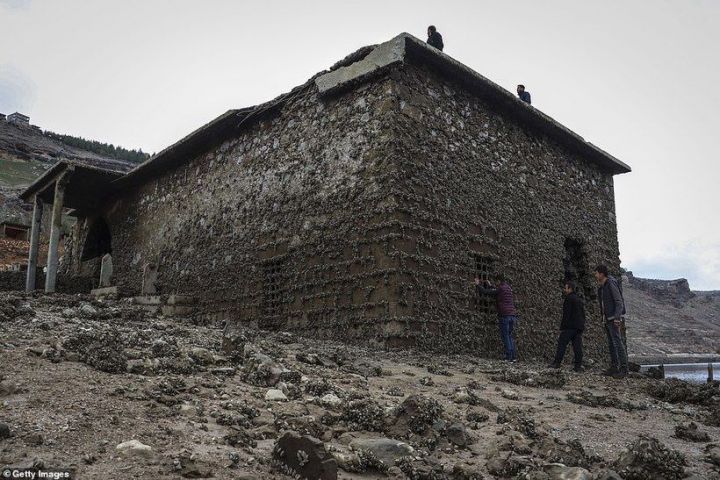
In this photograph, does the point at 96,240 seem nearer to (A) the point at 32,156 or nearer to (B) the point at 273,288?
(B) the point at 273,288

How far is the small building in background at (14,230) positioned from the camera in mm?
24330

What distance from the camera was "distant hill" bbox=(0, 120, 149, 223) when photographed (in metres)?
29.2

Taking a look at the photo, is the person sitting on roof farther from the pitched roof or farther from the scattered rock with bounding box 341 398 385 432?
the scattered rock with bounding box 341 398 385 432

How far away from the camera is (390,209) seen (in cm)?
750

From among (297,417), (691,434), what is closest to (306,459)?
(297,417)

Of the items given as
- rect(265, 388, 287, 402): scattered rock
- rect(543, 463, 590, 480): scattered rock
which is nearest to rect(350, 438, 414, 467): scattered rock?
rect(543, 463, 590, 480): scattered rock

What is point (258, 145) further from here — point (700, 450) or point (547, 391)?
point (700, 450)

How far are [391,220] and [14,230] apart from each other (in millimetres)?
24062

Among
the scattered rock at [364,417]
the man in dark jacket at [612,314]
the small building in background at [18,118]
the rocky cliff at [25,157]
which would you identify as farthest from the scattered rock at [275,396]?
the small building in background at [18,118]

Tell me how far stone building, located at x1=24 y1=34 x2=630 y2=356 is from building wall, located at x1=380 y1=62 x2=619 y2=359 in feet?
0.10

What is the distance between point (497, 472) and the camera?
2.98 meters

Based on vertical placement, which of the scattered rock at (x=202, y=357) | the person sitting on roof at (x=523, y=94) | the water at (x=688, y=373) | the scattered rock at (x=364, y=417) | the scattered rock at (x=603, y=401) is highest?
the person sitting on roof at (x=523, y=94)

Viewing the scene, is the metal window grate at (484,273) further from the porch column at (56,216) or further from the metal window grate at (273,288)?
the porch column at (56,216)

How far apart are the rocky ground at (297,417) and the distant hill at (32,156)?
83.0 feet
